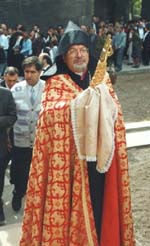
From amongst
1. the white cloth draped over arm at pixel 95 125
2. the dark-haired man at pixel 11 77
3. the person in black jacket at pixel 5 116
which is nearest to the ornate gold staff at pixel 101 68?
the white cloth draped over arm at pixel 95 125

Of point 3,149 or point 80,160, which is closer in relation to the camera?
point 80,160

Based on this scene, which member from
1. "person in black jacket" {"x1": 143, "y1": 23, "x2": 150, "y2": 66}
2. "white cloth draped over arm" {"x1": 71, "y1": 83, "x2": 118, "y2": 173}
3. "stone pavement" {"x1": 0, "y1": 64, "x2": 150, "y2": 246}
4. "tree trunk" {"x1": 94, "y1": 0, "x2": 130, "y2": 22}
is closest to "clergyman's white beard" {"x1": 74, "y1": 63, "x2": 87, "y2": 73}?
"white cloth draped over arm" {"x1": 71, "y1": 83, "x2": 118, "y2": 173}

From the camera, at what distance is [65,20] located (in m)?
19.9

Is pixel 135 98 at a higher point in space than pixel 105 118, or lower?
lower

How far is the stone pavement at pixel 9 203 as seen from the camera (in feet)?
17.7

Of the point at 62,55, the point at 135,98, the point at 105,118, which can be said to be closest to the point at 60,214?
the point at 105,118

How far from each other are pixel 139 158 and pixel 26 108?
286 cm

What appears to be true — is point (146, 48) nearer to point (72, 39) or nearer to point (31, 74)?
point (31, 74)

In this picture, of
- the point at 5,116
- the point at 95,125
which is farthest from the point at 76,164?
the point at 5,116

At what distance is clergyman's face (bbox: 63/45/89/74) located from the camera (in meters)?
3.98

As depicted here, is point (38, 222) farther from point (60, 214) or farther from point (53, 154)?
point (53, 154)

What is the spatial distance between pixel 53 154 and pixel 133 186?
10.2 feet

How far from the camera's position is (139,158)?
26.5 feet

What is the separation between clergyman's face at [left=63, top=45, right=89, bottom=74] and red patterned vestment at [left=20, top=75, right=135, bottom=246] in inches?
4.5
